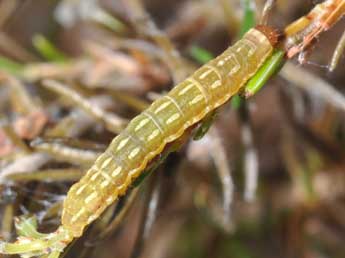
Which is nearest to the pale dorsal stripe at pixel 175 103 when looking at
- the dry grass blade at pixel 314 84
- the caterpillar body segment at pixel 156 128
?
the caterpillar body segment at pixel 156 128

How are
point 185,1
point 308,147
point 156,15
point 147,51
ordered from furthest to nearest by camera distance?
point 156,15
point 185,1
point 308,147
point 147,51

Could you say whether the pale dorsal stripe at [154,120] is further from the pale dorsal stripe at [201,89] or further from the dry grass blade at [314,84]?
the dry grass blade at [314,84]

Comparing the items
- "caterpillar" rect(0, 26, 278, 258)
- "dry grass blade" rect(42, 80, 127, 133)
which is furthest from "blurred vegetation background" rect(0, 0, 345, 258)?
"caterpillar" rect(0, 26, 278, 258)

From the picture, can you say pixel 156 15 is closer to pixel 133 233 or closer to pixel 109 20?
pixel 109 20

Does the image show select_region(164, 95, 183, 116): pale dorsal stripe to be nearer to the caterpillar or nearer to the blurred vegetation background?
the caterpillar

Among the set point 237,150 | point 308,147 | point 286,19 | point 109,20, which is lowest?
point 308,147

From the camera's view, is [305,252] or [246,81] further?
[305,252]

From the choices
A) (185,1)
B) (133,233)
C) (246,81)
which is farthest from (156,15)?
(246,81)
